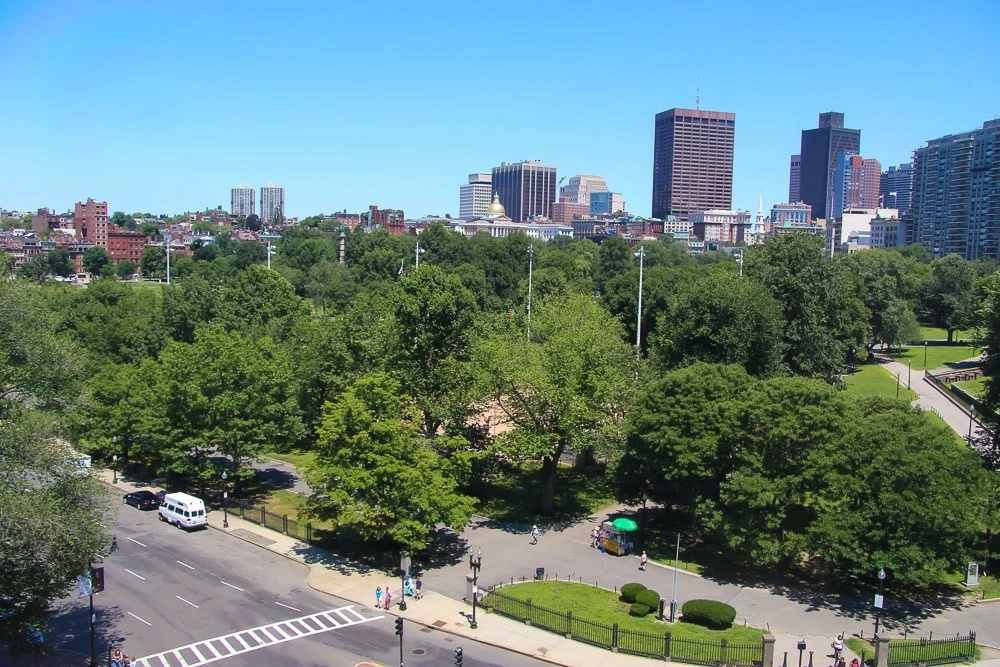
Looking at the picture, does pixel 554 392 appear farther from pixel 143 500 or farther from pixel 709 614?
pixel 143 500

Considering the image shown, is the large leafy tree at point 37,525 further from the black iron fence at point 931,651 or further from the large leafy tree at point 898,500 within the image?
the large leafy tree at point 898,500

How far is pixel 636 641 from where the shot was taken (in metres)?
29.5

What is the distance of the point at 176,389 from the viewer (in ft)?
150

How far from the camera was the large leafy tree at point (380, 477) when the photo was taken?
35.3 meters

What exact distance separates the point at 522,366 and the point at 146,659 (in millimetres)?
22108

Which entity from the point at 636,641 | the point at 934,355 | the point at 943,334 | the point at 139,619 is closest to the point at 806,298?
the point at 636,641

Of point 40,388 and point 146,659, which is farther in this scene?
point 40,388

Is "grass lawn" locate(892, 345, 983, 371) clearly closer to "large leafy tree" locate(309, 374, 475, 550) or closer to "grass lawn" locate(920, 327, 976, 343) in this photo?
"grass lawn" locate(920, 327, 976, 343)

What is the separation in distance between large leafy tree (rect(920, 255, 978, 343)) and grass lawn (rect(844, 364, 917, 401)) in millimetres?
23295

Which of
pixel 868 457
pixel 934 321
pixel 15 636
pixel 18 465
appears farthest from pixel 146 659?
pixel 934 321

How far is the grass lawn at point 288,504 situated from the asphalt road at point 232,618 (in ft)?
13.8

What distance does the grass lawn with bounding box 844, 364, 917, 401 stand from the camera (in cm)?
6900

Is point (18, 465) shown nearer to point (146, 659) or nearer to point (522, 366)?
point (146, 659)

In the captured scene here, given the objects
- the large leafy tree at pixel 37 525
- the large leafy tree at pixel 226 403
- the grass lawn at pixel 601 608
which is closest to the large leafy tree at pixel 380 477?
the grass lawn at pixel 601 608
